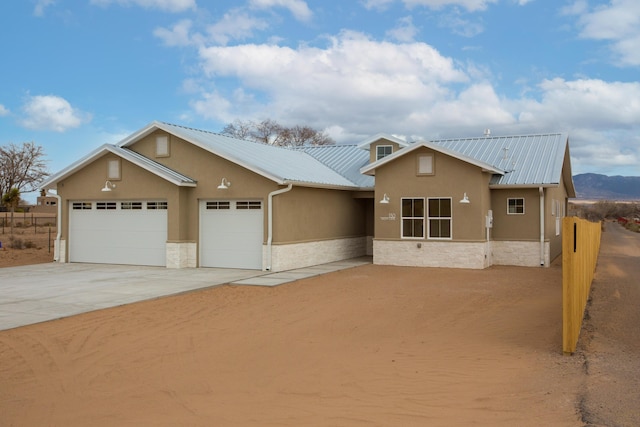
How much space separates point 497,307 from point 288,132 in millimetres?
48573

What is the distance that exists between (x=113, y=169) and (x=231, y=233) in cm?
504

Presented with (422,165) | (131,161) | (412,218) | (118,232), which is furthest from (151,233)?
(422,165)

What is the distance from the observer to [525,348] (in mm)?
8344

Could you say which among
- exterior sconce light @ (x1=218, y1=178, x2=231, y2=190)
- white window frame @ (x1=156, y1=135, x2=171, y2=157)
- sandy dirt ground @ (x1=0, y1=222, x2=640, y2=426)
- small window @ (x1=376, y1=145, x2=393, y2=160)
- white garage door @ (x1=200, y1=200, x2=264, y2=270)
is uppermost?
small window @ (x1=376, y1=145, x2=393, y2=160)

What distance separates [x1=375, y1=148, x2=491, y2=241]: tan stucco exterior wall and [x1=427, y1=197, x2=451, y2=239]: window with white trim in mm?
204

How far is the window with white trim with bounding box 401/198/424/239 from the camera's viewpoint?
2045 centimetres

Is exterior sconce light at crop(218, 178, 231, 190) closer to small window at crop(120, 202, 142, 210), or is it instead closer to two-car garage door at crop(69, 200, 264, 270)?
two-car garage door at crop(69, 200, 264, 270)

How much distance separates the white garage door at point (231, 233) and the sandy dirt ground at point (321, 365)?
19.9 ft

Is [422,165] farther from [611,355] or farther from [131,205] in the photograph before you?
[611,355]

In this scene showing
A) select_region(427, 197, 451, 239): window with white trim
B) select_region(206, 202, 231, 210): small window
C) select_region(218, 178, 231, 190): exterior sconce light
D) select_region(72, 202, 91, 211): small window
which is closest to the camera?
select_region(218, 178, 231, 190): exterior sconce light

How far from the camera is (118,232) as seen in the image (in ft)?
68.4

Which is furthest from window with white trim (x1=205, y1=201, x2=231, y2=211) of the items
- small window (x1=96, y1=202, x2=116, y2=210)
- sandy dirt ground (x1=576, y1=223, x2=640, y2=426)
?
sandy dirt ground (x1=576, y1=223, x2=640, y2=426)


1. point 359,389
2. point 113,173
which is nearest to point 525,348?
point 359,389

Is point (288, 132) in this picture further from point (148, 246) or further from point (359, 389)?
point (359, 389)
